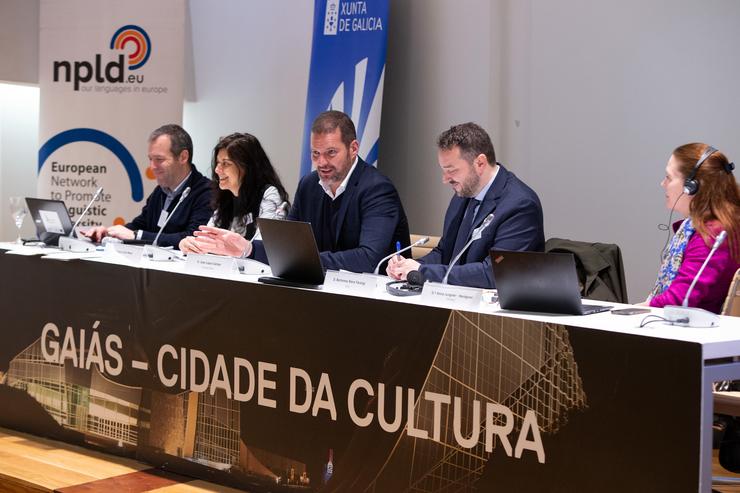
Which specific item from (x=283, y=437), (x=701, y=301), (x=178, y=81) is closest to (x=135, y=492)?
(x=283, y=437)

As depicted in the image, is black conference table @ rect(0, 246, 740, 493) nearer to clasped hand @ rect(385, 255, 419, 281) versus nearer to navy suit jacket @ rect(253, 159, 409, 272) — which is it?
clasped hand @ rect(385, 255, 419, 281)

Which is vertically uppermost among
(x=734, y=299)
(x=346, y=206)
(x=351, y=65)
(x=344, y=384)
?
(x=351, y=65)

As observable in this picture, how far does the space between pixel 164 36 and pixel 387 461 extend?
4396mm

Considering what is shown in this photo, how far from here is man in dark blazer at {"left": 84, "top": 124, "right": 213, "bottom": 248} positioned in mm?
4496

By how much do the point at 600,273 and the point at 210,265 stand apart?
1.44m

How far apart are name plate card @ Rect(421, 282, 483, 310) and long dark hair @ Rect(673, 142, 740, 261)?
977 millimetres

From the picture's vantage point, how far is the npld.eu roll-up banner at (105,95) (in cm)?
631

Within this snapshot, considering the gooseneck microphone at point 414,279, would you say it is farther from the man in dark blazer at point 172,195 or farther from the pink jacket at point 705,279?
the man in dark blazer at point 172,195

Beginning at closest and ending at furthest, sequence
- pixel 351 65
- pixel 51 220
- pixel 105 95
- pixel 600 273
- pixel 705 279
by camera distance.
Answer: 1. pixel 705 279
2. pixel 600 273
3. pixel 51 220
4. pixel 351 65
5. pixel 105 95

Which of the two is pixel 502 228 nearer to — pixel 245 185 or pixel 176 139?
pixel 245 185

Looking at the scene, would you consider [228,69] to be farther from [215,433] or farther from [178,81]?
[215,433]

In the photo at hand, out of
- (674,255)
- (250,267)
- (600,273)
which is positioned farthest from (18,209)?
(674,255)

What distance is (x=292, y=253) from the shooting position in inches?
113

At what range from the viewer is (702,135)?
15.3ft
